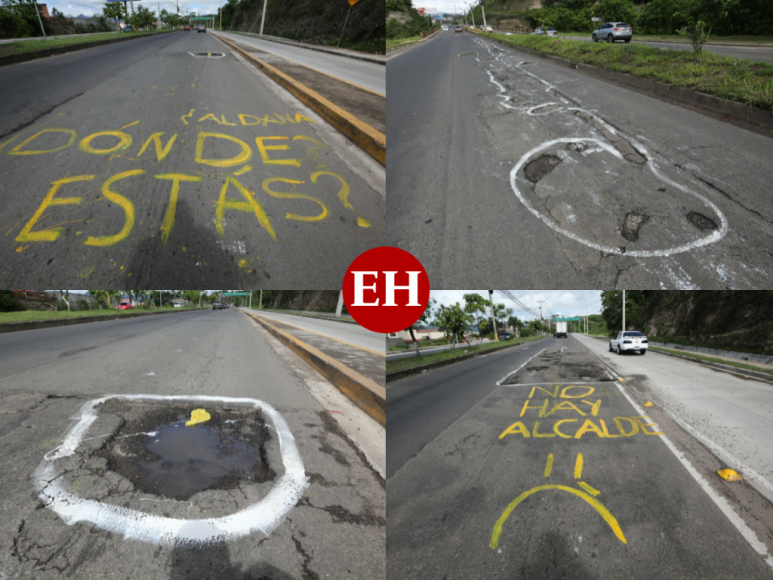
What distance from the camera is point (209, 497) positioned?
8.08ft

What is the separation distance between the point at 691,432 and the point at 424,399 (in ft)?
12.8

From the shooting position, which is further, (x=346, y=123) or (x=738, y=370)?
(x=738, y=370)

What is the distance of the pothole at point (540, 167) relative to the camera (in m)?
5.74

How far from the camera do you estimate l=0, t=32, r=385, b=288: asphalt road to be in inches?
158

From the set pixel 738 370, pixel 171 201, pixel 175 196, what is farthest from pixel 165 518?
pixel 738 370

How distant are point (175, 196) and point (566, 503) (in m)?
5.08

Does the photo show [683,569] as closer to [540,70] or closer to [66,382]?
[66,382]

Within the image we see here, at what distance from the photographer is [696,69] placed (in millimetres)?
9523

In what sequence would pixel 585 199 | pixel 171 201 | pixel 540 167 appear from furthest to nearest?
pixel 540 167 < pixel 585 199 < pixel 171 201

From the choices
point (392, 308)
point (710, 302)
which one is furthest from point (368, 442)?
point (710, 302)

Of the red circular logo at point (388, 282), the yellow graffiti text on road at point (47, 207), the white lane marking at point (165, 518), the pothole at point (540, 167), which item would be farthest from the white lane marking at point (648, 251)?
the yellow graffiti text on road at point (47, 207)

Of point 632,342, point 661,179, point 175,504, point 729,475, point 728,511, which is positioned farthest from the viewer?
point 632,342

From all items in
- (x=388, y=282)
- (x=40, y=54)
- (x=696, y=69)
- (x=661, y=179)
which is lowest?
(x=388, y=282)

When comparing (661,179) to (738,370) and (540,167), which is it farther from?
(738,370)
